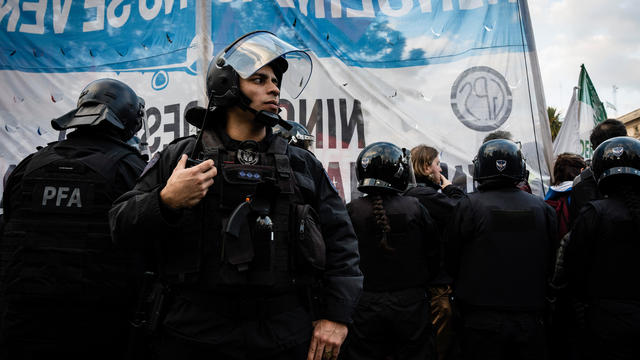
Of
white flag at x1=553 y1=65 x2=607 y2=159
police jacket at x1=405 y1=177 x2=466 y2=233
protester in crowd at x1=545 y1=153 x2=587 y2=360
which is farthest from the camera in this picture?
white flag at x1=553 y1=65 x2=607 y2=159

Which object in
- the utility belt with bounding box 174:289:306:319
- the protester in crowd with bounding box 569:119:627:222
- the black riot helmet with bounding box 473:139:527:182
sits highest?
the black riot helmet with bounding box 473:139:527:182

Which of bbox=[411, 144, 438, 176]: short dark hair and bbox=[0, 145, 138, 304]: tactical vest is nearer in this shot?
bbox=[0, 145, 138, 304]: tactical vest

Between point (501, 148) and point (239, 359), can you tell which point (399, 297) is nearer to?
point (501, 148)

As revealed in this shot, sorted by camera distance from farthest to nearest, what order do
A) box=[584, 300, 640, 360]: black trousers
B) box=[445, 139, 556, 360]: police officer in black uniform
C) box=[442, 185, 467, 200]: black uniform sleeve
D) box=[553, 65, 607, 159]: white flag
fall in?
1. box=[553, 65, 607, 159]: white flag
2. box=[442, 185, 467, 200]: black uniform sleeve
3. box=[445, 139, 556, 360]: police officer in black uniform
4. box=[584, 300, 640, 360]: black trousers

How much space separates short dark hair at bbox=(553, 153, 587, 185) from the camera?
4.46 m

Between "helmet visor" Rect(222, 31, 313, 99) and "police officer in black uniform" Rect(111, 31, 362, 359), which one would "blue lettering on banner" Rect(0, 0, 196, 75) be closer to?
"helmet visor" Rect(222, 31, 313, 99)

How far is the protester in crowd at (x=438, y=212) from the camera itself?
403 cm

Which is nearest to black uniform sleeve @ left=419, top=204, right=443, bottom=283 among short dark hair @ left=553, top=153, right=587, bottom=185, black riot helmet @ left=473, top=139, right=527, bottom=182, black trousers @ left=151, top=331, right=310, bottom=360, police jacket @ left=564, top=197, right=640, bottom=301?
black riot helmet @ left=473, top=139, right=527, bottom=182

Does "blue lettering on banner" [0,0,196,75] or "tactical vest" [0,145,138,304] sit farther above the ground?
"blue lettering on banner" [0,0,196,75]

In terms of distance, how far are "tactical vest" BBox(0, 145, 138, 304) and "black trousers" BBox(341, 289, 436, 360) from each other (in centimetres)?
198

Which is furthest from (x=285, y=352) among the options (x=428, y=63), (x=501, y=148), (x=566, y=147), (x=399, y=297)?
(x=566, y=147)

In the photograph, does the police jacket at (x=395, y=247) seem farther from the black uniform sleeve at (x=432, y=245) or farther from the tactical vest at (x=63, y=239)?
the tactical vest at (x=63, y=239)

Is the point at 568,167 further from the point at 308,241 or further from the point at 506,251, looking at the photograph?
the point at 308,241

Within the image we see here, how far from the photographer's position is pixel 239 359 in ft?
5.52
